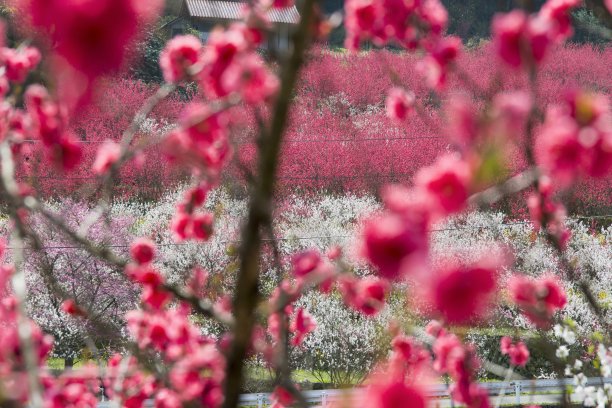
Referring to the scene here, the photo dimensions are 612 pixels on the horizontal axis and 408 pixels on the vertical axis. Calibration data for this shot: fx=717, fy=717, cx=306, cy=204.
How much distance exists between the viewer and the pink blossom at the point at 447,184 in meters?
1.19

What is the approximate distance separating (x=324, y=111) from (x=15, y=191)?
20.1 metres

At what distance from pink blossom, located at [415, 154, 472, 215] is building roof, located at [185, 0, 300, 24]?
23.9 meters

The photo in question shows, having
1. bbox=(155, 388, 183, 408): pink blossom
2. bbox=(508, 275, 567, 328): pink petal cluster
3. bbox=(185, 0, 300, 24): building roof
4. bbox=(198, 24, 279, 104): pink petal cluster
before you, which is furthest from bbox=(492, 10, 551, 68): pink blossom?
bbox=(185, 0, 300, 24): building roof

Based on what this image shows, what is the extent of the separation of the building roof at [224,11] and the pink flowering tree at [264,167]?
22460 mm

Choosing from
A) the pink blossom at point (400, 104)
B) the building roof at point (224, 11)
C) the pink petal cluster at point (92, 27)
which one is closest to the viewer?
the pink petal cluster at point (92, 27)

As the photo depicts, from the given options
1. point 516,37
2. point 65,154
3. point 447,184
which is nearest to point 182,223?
point 65,154

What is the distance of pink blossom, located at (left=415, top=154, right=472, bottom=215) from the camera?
1.19 metres

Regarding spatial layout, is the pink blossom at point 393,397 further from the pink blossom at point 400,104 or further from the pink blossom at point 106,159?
the pink blossom at point 400,104

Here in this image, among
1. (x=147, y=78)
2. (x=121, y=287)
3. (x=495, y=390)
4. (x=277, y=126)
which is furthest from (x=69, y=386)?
(x=147, y=78)

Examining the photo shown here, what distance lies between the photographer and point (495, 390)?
28.2ft

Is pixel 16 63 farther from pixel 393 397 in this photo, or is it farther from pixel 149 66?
pixel 149 66

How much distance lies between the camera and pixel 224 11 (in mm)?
25281

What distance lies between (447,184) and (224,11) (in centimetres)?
2519

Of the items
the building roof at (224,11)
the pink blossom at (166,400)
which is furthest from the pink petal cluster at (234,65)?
the building roof at (224,11)
